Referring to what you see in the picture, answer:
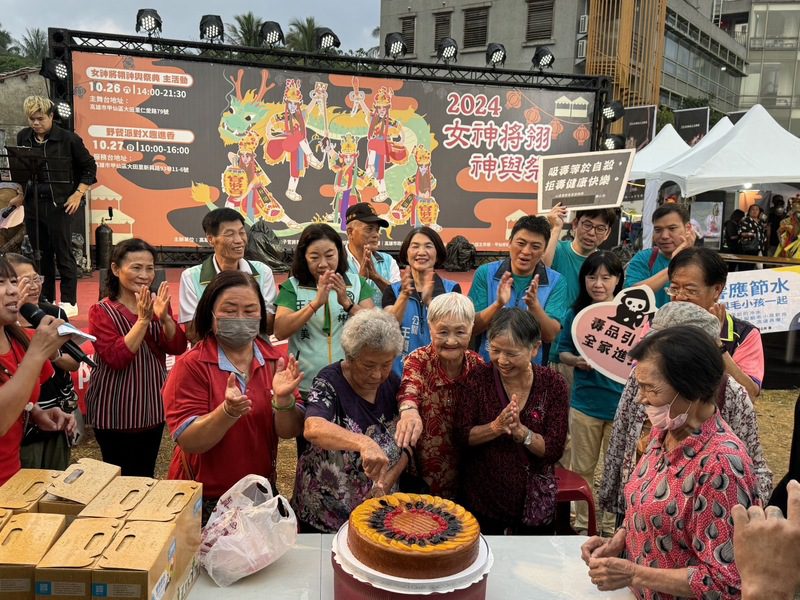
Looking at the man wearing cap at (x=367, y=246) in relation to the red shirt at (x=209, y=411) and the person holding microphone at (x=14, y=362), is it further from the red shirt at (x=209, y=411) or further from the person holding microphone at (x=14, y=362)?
the person holding microphone at (x=14, y=362)

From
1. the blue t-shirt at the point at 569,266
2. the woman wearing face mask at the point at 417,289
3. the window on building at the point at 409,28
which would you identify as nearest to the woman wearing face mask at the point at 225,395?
the woman wearing face mask at the point at 417,289

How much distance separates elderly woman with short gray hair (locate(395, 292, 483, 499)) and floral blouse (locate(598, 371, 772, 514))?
60 centimetres

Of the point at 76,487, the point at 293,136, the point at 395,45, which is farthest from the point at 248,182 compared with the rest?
the point at 76,487

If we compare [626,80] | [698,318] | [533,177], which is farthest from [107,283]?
[626,80]

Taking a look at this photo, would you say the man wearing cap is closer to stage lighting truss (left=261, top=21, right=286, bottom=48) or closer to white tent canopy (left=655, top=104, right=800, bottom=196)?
white tent canopy (left=655, top=104, right=800, bottom=196)

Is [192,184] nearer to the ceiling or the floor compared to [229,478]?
nearer to the ceiling

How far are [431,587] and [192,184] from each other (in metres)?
9.23

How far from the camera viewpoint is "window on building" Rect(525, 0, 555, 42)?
19578mm

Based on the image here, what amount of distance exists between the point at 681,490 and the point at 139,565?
1.30m

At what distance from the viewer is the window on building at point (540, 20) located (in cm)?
1958

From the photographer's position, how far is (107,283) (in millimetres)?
2957

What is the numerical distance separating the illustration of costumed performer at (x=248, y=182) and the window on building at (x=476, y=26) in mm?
13687

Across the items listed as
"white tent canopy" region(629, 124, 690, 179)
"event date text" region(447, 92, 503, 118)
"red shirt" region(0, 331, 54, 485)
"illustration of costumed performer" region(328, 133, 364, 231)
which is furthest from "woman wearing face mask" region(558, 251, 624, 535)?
"white tent canopy" region(629, 124, 690, 179)

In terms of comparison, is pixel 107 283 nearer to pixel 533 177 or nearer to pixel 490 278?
pixel 490 278
